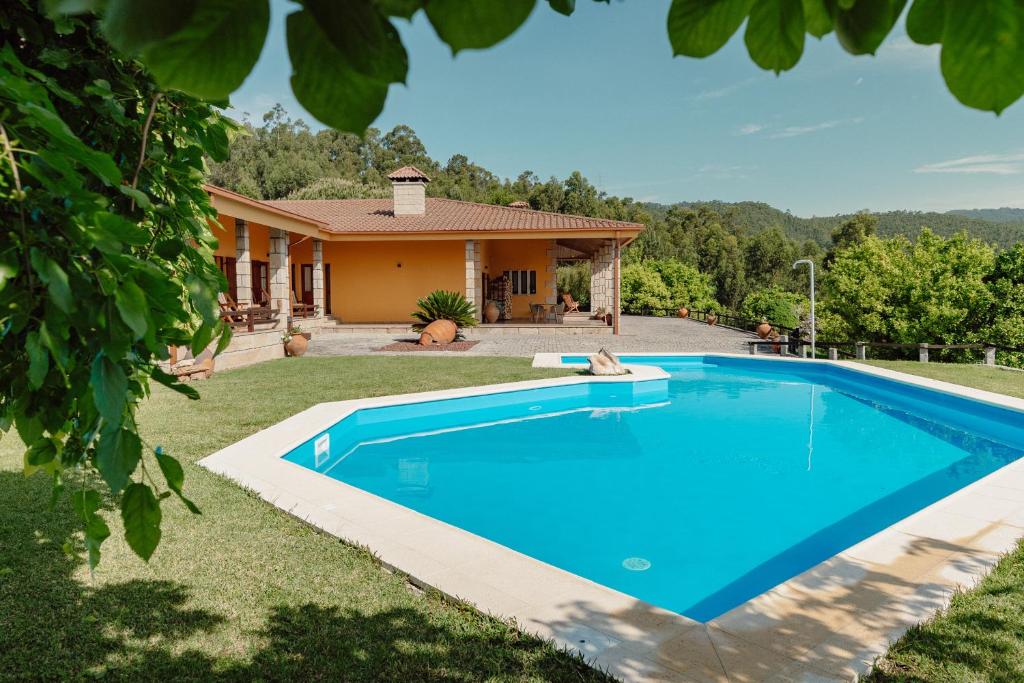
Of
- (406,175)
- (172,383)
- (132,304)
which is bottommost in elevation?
(172,383)

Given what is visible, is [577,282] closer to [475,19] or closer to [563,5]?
[563,5]

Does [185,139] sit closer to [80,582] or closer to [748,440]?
[80,582]

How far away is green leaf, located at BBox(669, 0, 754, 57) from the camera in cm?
71

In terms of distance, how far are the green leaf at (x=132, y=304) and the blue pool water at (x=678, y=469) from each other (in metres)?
4.79

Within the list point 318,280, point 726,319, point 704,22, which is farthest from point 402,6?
point 726,319

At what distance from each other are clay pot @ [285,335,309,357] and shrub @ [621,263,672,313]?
72.7 ft

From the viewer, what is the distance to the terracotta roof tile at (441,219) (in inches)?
850

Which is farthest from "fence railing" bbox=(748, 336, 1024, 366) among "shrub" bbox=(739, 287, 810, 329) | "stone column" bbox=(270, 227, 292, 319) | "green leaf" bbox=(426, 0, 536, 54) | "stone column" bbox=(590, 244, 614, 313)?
"green leaf" bbox=(426, 0, 536, 54)

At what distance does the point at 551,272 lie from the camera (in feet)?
84.9

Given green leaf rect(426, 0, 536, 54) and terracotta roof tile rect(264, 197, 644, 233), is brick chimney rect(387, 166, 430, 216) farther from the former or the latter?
green leaf rect(426, 0, 536, 54)

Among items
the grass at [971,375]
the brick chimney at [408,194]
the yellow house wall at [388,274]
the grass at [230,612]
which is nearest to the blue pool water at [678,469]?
the grass at [971,375]

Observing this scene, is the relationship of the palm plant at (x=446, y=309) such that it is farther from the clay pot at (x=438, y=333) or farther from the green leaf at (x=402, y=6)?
the green leaf at (x=402, y=6)

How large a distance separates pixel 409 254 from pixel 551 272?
18.7ft

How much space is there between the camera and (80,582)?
4074 mm
